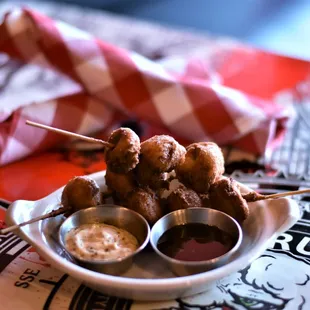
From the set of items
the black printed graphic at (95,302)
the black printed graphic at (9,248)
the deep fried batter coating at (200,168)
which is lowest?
the black printed graphic at (9,248)

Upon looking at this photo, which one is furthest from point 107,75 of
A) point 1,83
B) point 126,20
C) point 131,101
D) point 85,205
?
point 126,20

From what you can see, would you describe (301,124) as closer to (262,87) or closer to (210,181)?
(262,87)

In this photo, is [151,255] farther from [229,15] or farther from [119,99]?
[229,15]

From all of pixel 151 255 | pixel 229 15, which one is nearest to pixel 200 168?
pixel 151 255

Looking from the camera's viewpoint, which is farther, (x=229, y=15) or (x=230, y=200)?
(x=229, y=15)

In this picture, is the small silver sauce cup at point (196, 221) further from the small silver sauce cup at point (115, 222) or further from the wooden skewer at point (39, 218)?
the wooden skewer at point (39, 218)

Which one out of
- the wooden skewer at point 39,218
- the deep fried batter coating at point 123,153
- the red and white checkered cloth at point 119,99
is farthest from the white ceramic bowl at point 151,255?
the red and white checkered cloth at point 119,99
